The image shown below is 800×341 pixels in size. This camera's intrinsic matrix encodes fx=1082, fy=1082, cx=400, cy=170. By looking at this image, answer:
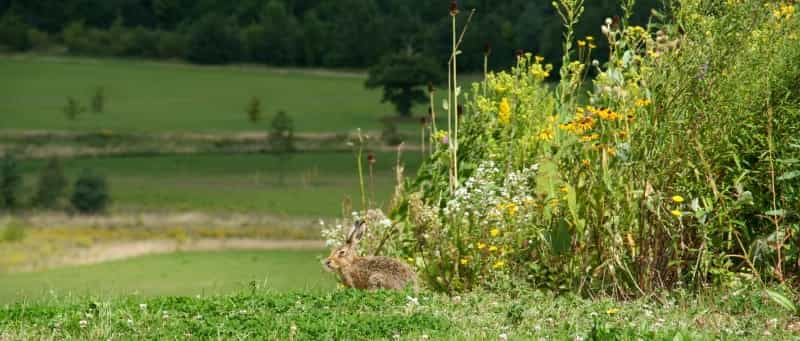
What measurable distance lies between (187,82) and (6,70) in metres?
7.08

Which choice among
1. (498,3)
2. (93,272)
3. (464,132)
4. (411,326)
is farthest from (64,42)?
(411,326)

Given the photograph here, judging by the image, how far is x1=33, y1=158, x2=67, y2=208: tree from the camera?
23984mm

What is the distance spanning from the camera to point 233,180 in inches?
1028

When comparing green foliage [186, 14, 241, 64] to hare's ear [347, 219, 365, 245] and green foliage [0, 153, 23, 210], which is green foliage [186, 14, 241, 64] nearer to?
green foliage [0, 153, 23, 210]

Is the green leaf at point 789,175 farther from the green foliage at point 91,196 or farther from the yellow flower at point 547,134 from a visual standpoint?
the green foliage at point 91,196

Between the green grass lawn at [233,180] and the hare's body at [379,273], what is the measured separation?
568 inches

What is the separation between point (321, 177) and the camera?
26.7 m

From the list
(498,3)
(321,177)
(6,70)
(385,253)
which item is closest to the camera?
(385,253)

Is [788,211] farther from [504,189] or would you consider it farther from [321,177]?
[321,177]

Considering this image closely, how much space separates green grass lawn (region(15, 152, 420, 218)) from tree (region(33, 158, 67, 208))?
329 mm

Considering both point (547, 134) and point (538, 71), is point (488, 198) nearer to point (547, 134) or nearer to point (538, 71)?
point (547, 134)

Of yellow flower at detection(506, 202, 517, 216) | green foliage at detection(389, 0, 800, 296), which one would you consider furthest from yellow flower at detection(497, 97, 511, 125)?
yellow flower at detection(506, 202, 517, 216)

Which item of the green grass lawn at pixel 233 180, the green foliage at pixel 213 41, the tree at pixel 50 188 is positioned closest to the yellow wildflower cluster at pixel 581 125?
the green grass lawn at pixel 233 180

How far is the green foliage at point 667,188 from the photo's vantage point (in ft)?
19.0
